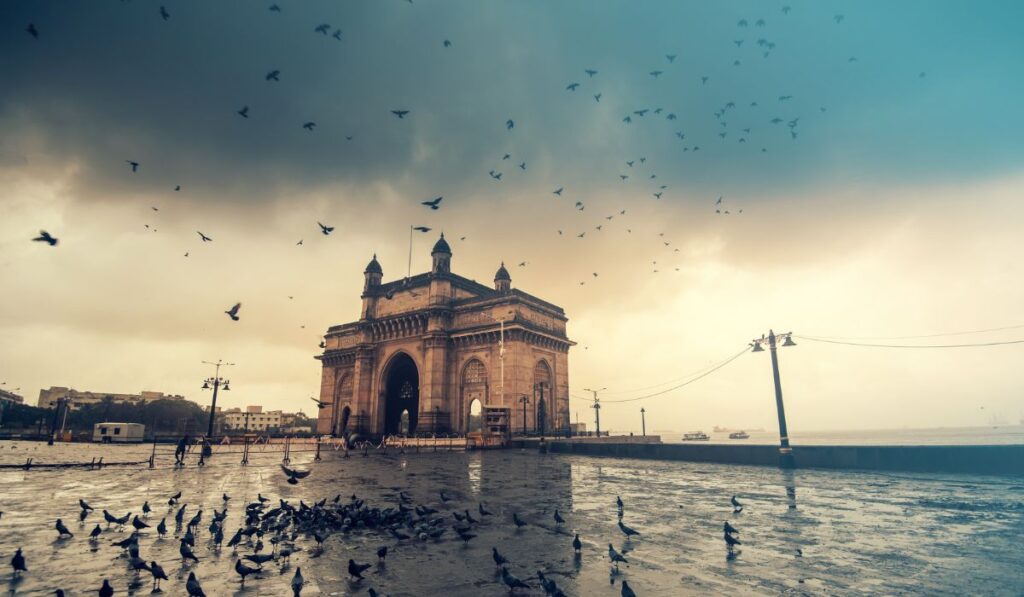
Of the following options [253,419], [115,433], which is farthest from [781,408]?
[253,419]

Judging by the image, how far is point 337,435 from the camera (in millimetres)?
51875

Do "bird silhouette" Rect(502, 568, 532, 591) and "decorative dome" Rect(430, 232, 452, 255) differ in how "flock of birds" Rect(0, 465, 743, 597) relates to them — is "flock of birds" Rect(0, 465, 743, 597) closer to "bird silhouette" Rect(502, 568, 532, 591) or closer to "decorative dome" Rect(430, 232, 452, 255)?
"bird silhouette" Rect(502, 568, 532, 591)

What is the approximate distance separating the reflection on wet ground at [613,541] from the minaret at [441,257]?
34.6 m

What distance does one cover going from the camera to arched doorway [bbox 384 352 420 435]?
51094 millimetres

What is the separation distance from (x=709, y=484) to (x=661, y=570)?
9995mm

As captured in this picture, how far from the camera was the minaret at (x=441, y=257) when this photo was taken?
48.4 m

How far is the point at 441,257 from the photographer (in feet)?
159

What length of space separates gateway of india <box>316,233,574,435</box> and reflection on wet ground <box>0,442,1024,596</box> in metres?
25.2

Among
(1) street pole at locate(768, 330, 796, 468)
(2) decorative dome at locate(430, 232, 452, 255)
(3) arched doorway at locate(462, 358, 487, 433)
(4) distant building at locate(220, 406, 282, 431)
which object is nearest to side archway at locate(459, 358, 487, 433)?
(3) arched doorway at locate(462, 358, 487, 433)

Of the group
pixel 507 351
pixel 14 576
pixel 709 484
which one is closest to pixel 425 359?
pixel 507 351

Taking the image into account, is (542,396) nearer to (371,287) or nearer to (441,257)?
(441,257)

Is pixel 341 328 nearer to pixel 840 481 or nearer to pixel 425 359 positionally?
pixel 425 359

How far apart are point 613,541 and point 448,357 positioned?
129ft

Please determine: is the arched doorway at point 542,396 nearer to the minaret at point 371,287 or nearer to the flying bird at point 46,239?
the minaret at point 371,287
